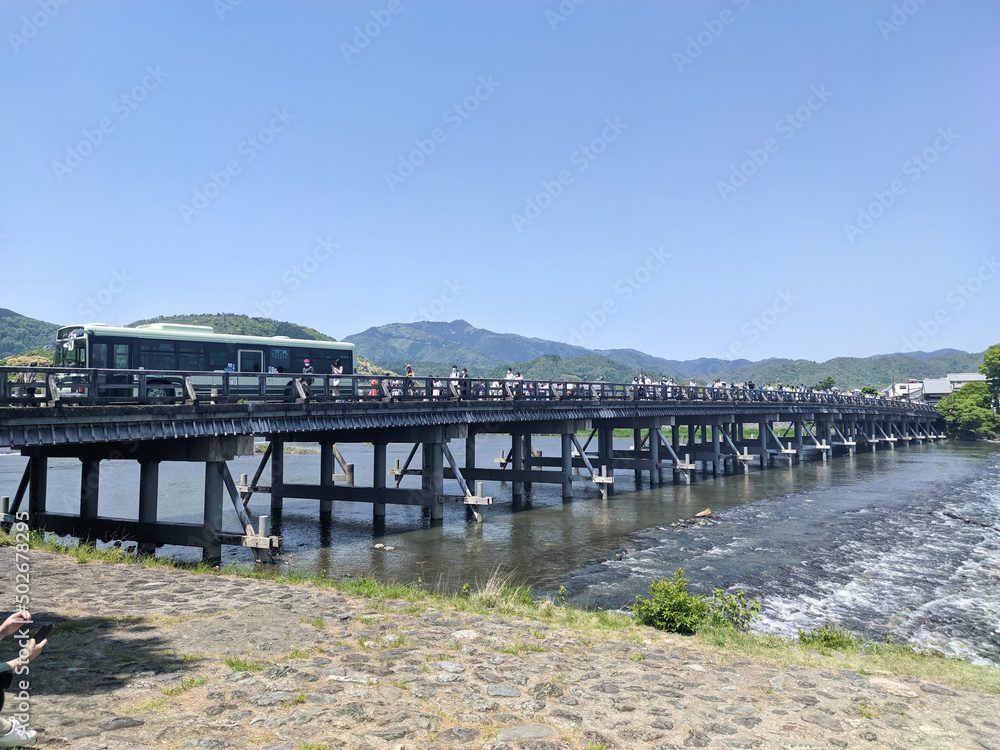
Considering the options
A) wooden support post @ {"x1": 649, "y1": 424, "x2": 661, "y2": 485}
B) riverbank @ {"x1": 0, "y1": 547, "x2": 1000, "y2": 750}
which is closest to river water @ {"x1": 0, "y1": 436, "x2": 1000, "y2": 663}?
wooden support post @ {"x1": 649, "y1": 424, "x2": 661, "y2": 485}

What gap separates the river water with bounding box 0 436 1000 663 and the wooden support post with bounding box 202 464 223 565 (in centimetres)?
224

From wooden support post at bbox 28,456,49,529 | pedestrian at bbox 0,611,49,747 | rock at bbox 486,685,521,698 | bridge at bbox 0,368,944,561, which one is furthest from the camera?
wooden support post at bbox 28,456,49,529

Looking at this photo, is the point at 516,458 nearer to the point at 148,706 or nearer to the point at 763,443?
the point at 763,443

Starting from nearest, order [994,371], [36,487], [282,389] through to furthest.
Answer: [36,487] → [282,389] → [994,371]

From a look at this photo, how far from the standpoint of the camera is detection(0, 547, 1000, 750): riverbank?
Answer: 5988 mm

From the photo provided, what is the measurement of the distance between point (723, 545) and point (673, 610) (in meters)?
12.0

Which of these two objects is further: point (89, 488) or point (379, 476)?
point (379, 476)

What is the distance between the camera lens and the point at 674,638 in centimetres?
1023

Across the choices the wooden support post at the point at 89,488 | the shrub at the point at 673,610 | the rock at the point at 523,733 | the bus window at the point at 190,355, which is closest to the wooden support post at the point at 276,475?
the bus window at the point at 190,355

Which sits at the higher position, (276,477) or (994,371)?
(994,371)

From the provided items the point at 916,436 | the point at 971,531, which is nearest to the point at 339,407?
the point at 971,531

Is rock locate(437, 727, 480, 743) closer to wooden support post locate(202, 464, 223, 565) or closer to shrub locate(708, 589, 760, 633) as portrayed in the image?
shrub locate(708, 589, 760, 633)

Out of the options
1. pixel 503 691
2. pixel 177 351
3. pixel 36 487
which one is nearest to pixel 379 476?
pixel 177 351

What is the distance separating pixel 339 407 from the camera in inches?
835
